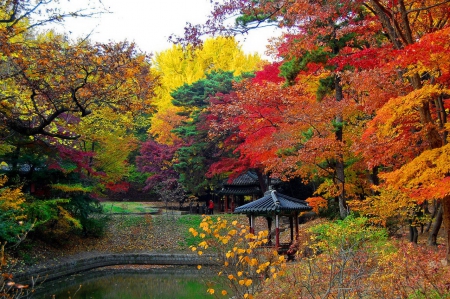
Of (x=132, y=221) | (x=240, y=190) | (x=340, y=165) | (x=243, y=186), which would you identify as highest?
(x=340, y=165)

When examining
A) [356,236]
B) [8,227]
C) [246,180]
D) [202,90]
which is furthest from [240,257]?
[202,90]

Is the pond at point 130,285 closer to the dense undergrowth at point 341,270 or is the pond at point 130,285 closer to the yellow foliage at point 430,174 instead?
the dense undergrowth at point 341,270

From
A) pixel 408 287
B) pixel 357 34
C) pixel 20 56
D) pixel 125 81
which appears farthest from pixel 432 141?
pixel 20 56

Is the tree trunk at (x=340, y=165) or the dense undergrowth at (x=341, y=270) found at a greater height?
the tree trunk at (x=340, y=165)

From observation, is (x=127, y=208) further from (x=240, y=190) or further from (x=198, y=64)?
(x=198, y=64)

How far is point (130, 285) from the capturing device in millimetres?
14367

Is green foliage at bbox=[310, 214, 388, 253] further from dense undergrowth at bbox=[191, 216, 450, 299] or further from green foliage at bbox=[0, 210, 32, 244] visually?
green foliage at bbox=[0, 210, 32, 244]

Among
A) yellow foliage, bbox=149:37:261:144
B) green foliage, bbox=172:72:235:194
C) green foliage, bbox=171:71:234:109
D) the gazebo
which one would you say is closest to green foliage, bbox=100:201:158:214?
green foliage, bbox=172:72:235:194

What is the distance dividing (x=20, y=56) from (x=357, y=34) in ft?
29.0

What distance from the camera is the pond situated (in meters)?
12.8

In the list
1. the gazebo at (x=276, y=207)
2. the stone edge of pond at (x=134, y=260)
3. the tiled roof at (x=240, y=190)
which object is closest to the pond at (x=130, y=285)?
the stone edge of pond at (x=134, y=260)

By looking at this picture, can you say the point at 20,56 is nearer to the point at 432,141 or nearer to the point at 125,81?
the point at 125,81

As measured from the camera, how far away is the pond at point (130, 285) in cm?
1277

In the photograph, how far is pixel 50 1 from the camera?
5.74 metres
